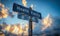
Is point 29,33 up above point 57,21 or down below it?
below

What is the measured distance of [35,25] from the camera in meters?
2.58

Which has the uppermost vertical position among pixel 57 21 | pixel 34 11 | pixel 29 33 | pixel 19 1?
pixel 19 1

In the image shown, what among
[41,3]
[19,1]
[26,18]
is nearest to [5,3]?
[19,1]

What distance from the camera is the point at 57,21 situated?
2.58 metres

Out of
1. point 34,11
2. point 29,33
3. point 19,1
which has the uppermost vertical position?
point 19,1

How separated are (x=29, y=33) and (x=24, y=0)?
0.61 m

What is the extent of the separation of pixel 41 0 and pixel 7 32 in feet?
2.74

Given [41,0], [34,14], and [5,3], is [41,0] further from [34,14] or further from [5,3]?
[5,3]

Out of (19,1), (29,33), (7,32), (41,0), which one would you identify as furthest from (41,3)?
(7,32)

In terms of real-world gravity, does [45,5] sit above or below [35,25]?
above

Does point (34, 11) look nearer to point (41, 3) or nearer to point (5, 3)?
point (41, 3)

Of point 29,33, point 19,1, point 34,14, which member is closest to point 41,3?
point 34,14

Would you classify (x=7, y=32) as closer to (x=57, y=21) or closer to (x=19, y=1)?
(x=19, y=1)

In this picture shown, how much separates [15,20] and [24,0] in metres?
0.40
